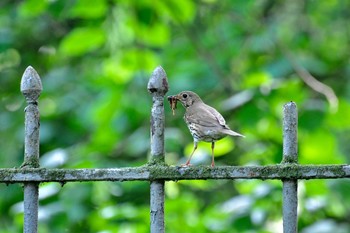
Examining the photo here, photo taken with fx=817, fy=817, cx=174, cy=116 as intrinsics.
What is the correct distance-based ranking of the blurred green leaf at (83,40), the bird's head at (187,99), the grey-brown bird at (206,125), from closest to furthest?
the grey-brown bird at (206,125) < the bird's head at (187,99) < the blurred green leaf at (83,40)

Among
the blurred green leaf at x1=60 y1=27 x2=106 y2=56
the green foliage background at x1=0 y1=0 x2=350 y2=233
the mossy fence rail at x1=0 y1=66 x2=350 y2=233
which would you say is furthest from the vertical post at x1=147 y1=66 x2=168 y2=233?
the blurred green leaf at x1=60 y1=27 x2=106 y2=56

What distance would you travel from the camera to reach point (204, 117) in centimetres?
291

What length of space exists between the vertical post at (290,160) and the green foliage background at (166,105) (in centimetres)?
164

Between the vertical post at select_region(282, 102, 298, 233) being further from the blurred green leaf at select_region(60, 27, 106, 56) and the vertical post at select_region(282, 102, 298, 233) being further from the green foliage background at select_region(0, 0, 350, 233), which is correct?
the blurred green leaf at select_region(60, 27, 106, 56)

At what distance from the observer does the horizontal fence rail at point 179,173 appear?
101 inches

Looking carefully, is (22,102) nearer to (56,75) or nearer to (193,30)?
(56,75)

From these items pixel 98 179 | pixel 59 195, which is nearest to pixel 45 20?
pixel 59 195

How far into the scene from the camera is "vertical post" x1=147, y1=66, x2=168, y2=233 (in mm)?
2604


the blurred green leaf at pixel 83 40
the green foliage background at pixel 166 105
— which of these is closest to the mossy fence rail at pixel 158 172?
the green foliage background at pixel 166 105

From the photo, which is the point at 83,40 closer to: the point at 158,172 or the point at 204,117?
the point at 204,117

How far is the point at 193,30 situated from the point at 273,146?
2197mm

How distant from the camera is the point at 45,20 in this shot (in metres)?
6.78

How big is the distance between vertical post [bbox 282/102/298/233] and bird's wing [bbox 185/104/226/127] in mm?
379

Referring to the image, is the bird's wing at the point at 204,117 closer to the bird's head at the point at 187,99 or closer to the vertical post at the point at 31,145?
the bird's head at the point at 187,99
